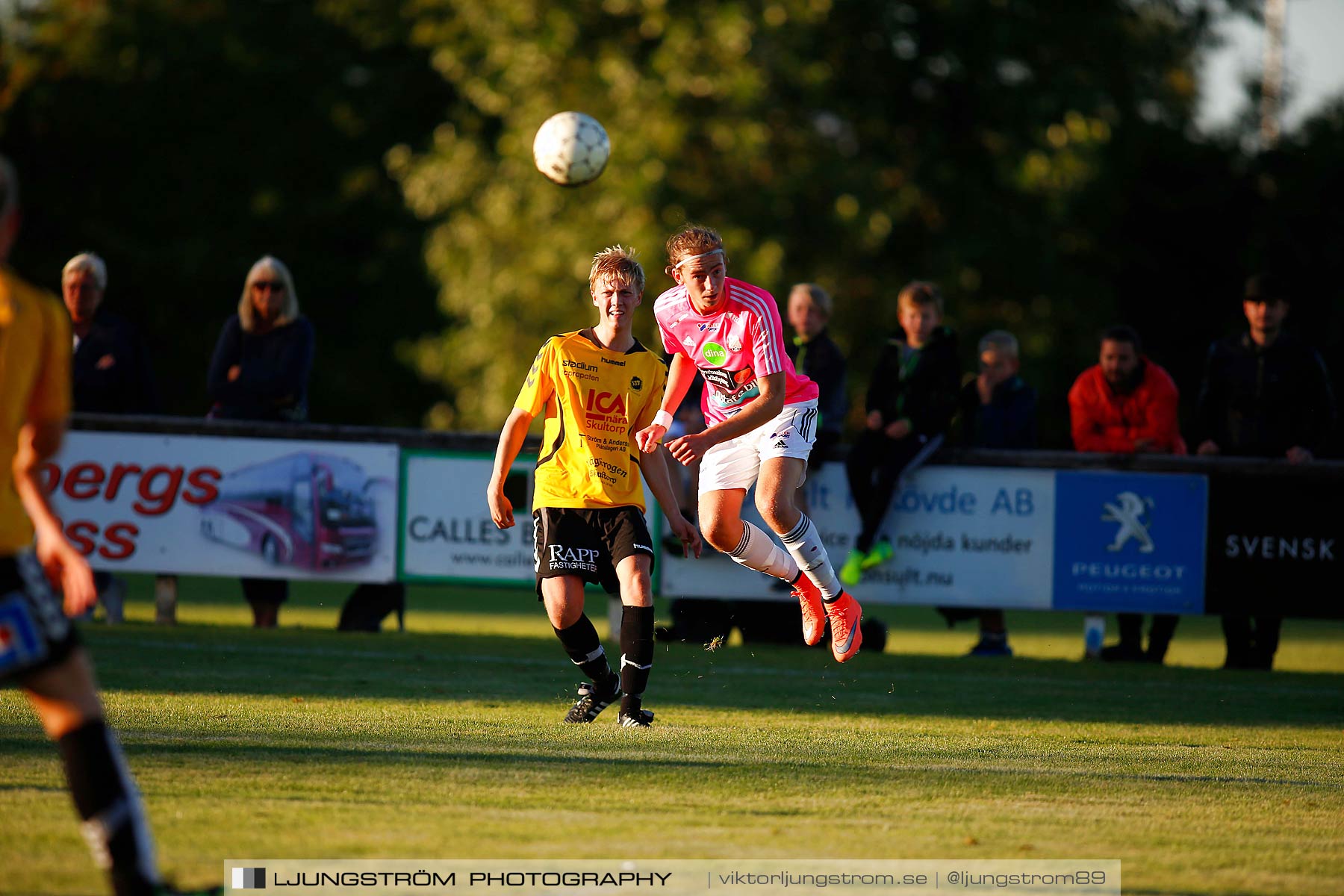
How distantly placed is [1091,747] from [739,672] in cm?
323

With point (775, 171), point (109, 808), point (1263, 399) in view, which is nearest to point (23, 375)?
point (109, 808)

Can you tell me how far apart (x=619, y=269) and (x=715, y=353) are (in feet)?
2.81

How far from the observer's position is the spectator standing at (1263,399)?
11906 millimetres

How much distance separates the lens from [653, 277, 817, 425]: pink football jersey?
7789 mm

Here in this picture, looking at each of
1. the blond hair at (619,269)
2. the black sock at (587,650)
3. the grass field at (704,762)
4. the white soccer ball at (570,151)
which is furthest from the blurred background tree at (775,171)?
the blond hair at (619,269)

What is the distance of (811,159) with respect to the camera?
26.7 meters

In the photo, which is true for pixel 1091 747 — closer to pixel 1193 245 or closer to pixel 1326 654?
pixel 1326 654

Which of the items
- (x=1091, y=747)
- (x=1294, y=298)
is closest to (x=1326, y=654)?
(x=1091, y=747)

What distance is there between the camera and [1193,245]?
28703 millimetres

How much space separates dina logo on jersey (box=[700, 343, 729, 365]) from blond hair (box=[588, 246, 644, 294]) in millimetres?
633

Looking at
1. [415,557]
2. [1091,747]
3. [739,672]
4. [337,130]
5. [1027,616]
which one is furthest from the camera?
[337,130]

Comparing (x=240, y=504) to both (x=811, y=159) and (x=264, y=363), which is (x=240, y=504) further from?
(x=811, y=159)

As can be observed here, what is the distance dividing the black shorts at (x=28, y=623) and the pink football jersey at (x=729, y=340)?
3916mm

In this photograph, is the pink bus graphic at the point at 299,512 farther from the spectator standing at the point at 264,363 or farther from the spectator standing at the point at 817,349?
the spectator standing at the point at 817,349
